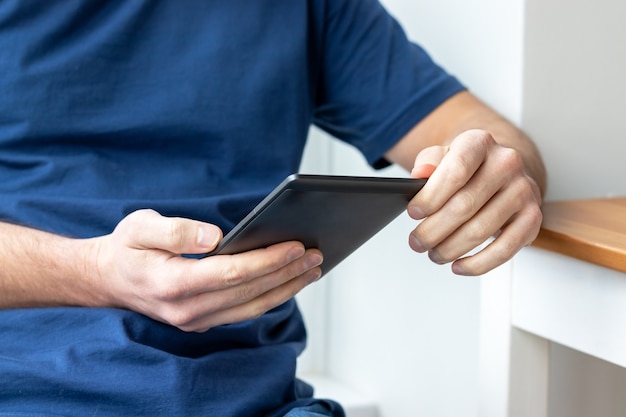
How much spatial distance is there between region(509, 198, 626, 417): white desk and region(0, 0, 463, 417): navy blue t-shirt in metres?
0.23

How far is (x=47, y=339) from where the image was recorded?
34.8 inches

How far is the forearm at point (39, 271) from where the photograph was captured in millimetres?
874

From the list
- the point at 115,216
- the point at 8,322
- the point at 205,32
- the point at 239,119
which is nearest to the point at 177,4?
the point at 205,32

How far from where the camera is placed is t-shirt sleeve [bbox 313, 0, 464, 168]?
1.14 meters

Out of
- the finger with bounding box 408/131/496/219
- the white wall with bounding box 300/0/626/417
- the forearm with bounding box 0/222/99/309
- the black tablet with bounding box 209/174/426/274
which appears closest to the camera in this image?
the black tablet with bounding box 209/174/426/274

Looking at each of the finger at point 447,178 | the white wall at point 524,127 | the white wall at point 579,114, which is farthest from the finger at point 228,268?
the white wall at point 579,114

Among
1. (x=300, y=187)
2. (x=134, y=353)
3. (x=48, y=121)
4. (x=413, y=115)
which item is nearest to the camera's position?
(x=300, y=187)

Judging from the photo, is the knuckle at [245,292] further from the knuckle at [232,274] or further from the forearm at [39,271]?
the forearm at [39,271]

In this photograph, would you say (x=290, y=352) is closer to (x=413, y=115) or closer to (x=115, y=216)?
(x=115, y=216)

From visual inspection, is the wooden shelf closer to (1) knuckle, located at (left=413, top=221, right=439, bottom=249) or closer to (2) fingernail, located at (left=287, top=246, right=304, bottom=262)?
(1) knuckle, located at (left=413, top=221, right=439, bottom=249)

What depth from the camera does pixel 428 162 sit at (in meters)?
0.82

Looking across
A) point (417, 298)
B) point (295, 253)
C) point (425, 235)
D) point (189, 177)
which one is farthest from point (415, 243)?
point (417, 298)

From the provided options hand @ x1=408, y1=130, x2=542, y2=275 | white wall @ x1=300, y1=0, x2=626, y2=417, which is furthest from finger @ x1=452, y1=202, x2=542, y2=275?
white wall @ x1=300, y1=0, x2=626, y2=417

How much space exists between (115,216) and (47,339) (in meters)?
0.14
